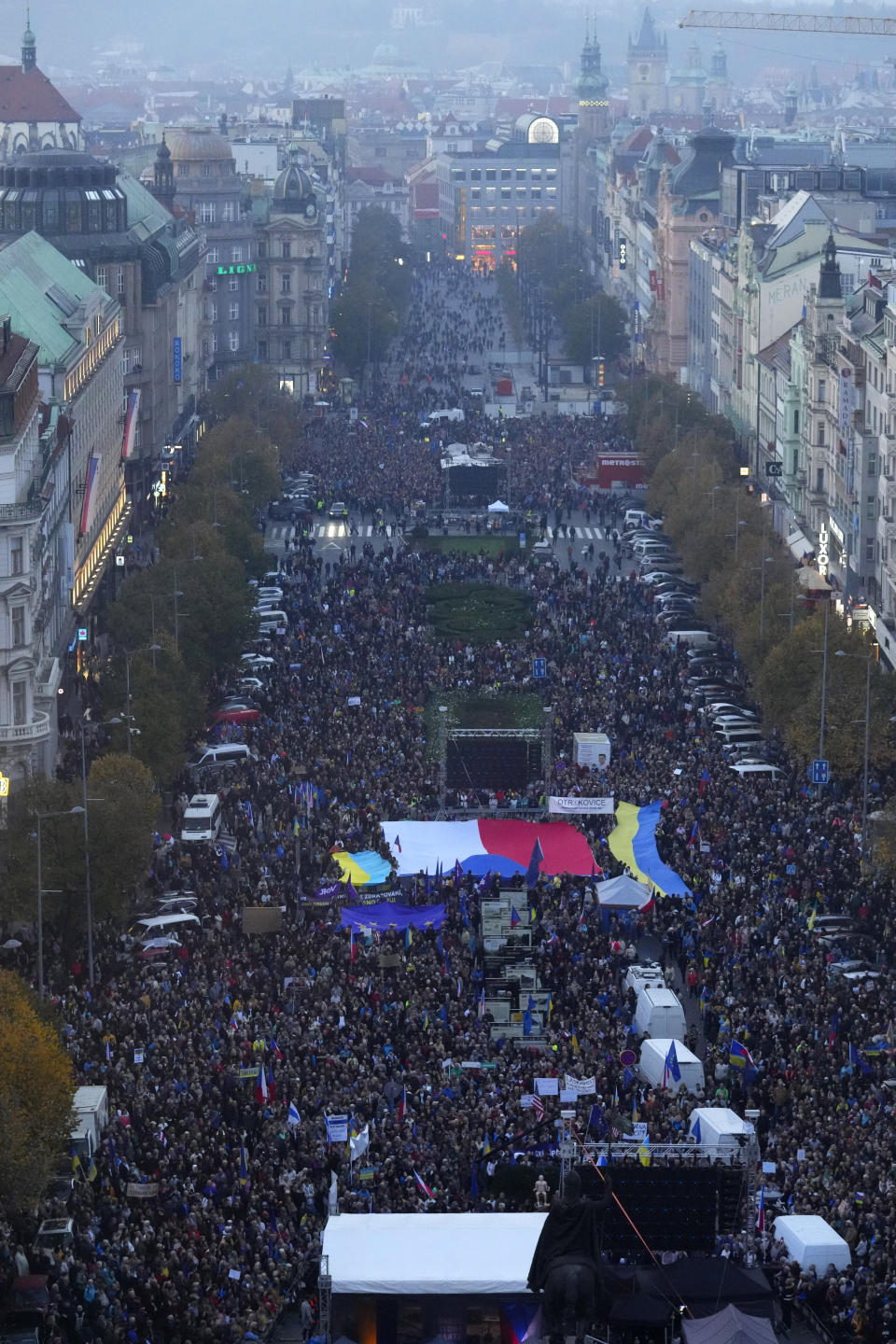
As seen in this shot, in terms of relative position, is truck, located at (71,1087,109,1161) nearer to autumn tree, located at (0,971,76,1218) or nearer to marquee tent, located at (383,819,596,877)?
autumn tree, located at (0,971,76,1218)

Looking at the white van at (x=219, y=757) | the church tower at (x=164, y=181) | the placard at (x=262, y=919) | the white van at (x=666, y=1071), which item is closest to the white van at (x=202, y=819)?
the white van at (x=219, y=757)

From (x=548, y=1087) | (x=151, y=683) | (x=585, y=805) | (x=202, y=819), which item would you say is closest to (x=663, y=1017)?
(x=548, y=1087)

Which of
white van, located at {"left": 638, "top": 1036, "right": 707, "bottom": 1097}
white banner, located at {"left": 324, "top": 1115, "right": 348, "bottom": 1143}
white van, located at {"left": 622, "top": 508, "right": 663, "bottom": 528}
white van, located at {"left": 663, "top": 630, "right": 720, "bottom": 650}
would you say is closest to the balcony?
white van, located at {"left": 638, "top": 1036, "right": 707, "bottom": 1097}

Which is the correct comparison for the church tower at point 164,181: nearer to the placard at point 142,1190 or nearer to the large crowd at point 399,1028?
the large crowd at point 399,1028

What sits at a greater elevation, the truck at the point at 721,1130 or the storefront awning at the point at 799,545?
the truck at the point at 721,1130

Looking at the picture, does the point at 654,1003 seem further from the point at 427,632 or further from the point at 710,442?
the point at 710,442

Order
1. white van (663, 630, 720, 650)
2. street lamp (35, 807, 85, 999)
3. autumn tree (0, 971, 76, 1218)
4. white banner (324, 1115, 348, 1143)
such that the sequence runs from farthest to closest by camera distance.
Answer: white van (663, 630, 720, 650), street lamp (35, 807, 85, 999), white banner (324, 1115, 348, 1143), autumn tree (0, 971, 76, 1218)
